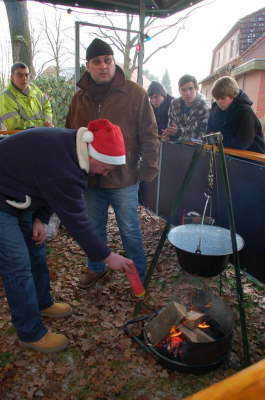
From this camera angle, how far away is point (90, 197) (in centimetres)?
317

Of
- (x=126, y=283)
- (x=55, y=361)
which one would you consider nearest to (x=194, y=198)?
(x=126, y=283)

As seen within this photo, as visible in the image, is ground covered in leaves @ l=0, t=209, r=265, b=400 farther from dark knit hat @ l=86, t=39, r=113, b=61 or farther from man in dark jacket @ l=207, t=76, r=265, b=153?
dark knit hat @ l=86, t=39, r=113, b=61

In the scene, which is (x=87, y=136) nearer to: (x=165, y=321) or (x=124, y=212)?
(x=124, y=212)

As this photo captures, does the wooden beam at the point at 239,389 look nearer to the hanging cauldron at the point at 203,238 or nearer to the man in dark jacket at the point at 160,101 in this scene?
the hanging cauldron at the point at 203,238

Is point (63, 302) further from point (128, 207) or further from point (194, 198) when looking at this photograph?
point (194, 198)

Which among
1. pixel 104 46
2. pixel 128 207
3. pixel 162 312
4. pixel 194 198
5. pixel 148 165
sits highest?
pixel 104 46

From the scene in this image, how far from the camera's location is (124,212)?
3059mm

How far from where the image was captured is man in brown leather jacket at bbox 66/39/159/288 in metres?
2.89

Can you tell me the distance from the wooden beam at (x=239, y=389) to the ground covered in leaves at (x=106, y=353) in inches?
70.7

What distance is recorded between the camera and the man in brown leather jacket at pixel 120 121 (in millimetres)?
2891

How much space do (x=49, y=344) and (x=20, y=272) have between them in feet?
2.38

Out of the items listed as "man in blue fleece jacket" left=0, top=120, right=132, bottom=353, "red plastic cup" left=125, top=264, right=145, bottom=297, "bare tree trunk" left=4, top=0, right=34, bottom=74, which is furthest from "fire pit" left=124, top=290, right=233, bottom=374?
"bare tree trunk" left=4, top=0, right=34, bottom=74

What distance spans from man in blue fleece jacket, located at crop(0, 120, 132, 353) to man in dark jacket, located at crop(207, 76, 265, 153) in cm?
215

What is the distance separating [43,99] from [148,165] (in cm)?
330
